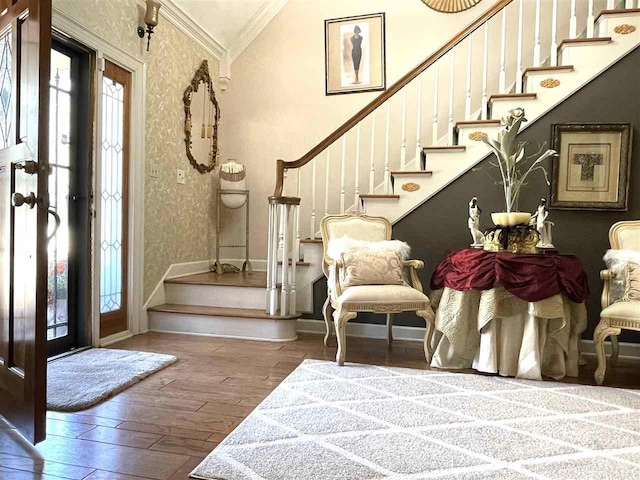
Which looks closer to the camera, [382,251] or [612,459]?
[612,459]

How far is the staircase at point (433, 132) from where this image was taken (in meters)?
3.47

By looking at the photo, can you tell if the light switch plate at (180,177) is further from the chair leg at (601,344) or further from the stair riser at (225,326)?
the chair leg at (601,344)

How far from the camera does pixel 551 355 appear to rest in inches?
113

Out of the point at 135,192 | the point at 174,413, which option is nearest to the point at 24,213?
the point at 174,413

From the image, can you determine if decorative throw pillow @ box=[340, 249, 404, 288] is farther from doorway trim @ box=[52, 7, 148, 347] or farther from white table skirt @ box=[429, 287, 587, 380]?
doorway trim @ box=[52, 7, 148, 347]

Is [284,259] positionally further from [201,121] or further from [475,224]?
[201,121]

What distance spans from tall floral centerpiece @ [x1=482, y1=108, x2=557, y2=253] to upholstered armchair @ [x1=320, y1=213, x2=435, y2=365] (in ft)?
1.87

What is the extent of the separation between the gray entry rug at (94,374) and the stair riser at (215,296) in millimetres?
947

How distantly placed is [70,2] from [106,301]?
207 centimetres

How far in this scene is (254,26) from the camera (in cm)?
509

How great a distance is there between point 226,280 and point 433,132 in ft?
7.27

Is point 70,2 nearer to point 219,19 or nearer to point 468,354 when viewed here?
point 219,19

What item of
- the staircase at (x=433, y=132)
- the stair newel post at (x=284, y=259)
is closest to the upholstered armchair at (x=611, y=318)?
the staircase at (x=433, y=132)

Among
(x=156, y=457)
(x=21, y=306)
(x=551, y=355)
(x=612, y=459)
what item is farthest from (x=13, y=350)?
(x=551, y=355)
